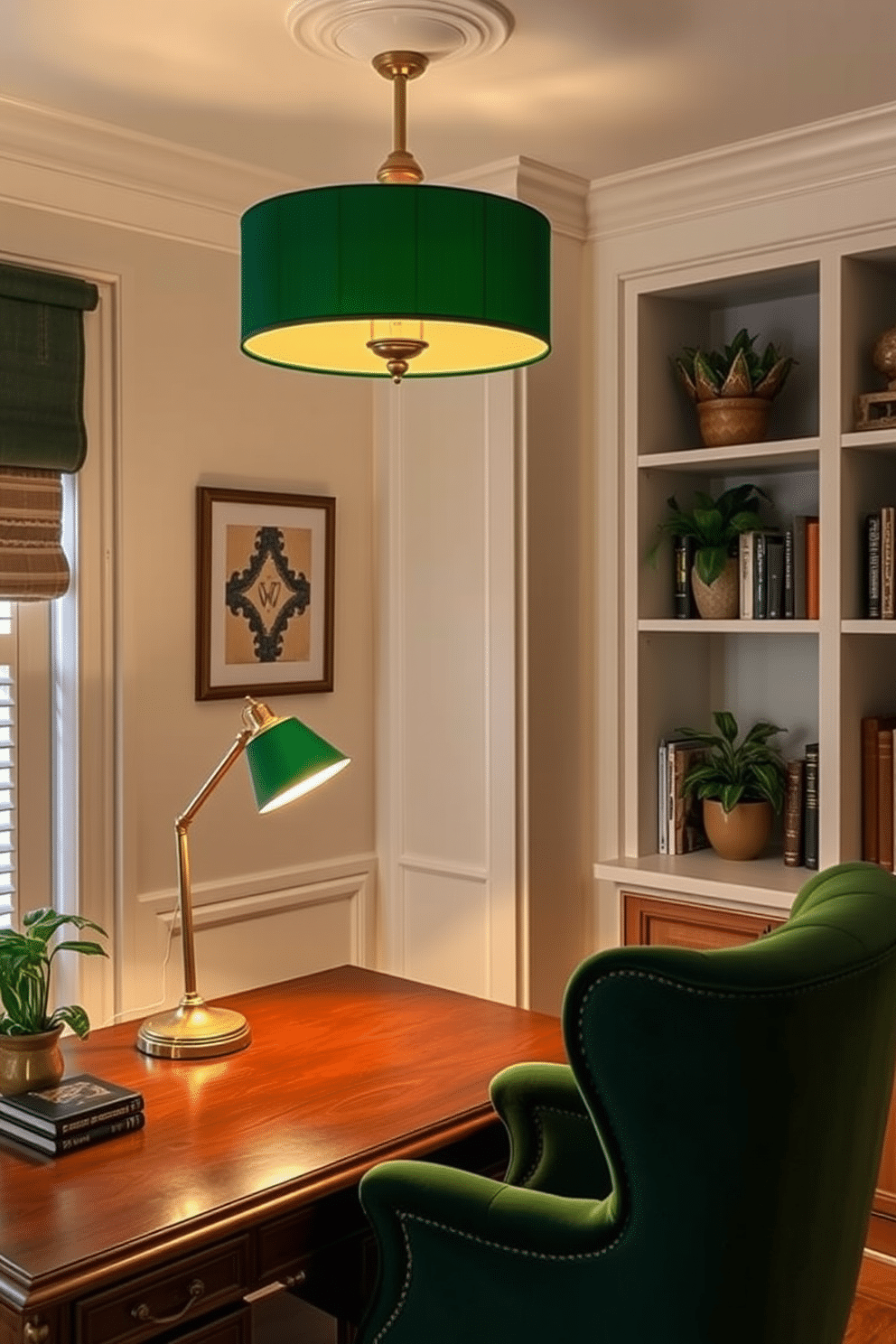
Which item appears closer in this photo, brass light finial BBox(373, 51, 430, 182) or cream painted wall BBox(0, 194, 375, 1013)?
brass light finial BBox(373, 51, 430, 182)

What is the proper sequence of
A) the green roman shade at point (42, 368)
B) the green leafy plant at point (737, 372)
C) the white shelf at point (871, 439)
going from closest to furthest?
the green roman shade at point (42, 368) → the white shelf at point (871, 439) → the green leafy plant at point (737, 372)

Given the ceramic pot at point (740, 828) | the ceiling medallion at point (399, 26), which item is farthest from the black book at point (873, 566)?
the ceiling medallion at point (399, 26)

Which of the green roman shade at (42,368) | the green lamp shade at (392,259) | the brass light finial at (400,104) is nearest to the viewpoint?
the green lamp shade at (392,259)

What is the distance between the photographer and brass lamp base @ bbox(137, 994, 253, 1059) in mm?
2461

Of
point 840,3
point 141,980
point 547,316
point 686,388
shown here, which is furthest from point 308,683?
point 840,3

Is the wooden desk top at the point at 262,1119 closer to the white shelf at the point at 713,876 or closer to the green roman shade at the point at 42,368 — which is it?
the white shelf at the point at 713,876

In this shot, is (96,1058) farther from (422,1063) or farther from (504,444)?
(504,444)

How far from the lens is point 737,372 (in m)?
3.47

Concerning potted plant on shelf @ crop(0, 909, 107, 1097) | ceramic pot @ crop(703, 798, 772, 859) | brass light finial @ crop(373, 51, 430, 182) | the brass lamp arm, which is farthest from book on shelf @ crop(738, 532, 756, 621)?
potted plant on shelf @ crop(0, 909, 107, 1097)

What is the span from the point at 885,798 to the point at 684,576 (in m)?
0.75

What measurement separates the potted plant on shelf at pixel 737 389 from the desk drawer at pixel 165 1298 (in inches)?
91.5

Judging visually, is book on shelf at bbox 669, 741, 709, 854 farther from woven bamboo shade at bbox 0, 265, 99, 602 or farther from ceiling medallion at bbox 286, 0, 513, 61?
ceiling medallion at bbox 286, 0, 513, 61

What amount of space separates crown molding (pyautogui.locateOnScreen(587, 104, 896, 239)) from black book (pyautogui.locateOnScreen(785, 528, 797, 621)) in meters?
0.81

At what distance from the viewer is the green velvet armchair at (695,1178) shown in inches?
65.2
